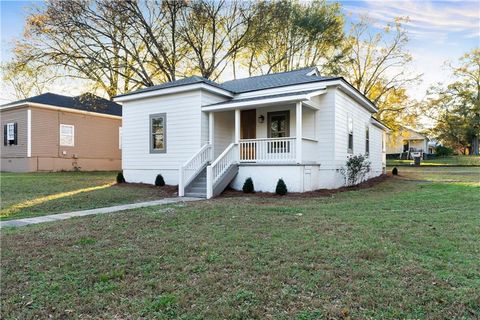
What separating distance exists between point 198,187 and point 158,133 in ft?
12.8

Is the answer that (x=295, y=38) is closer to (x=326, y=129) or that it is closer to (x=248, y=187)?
(x=326, y=129)

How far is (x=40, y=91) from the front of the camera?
25.8m

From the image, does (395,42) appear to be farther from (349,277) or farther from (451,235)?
(349,277)

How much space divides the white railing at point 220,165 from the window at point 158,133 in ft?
10.5

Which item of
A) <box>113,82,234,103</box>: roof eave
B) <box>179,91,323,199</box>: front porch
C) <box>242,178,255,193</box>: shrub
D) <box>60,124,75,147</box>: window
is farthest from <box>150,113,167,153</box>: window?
<box>60,124,75,147</box>: window

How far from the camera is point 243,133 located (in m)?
14.3

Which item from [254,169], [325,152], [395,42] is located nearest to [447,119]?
[395,42]

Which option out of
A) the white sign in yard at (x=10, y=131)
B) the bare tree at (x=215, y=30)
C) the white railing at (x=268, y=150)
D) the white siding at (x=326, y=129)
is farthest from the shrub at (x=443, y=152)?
the white sign in yard at (x=10, y=131)

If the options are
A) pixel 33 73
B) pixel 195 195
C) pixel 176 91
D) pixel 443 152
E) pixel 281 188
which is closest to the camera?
pixel 281 188

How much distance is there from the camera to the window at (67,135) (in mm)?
20375

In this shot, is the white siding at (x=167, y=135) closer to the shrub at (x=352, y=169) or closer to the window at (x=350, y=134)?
the shrub at (x=352, y=169)

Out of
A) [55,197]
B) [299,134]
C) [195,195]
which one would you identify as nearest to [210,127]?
[195,195]

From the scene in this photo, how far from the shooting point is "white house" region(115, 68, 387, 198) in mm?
11266

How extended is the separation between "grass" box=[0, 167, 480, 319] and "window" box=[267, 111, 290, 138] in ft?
23.7
